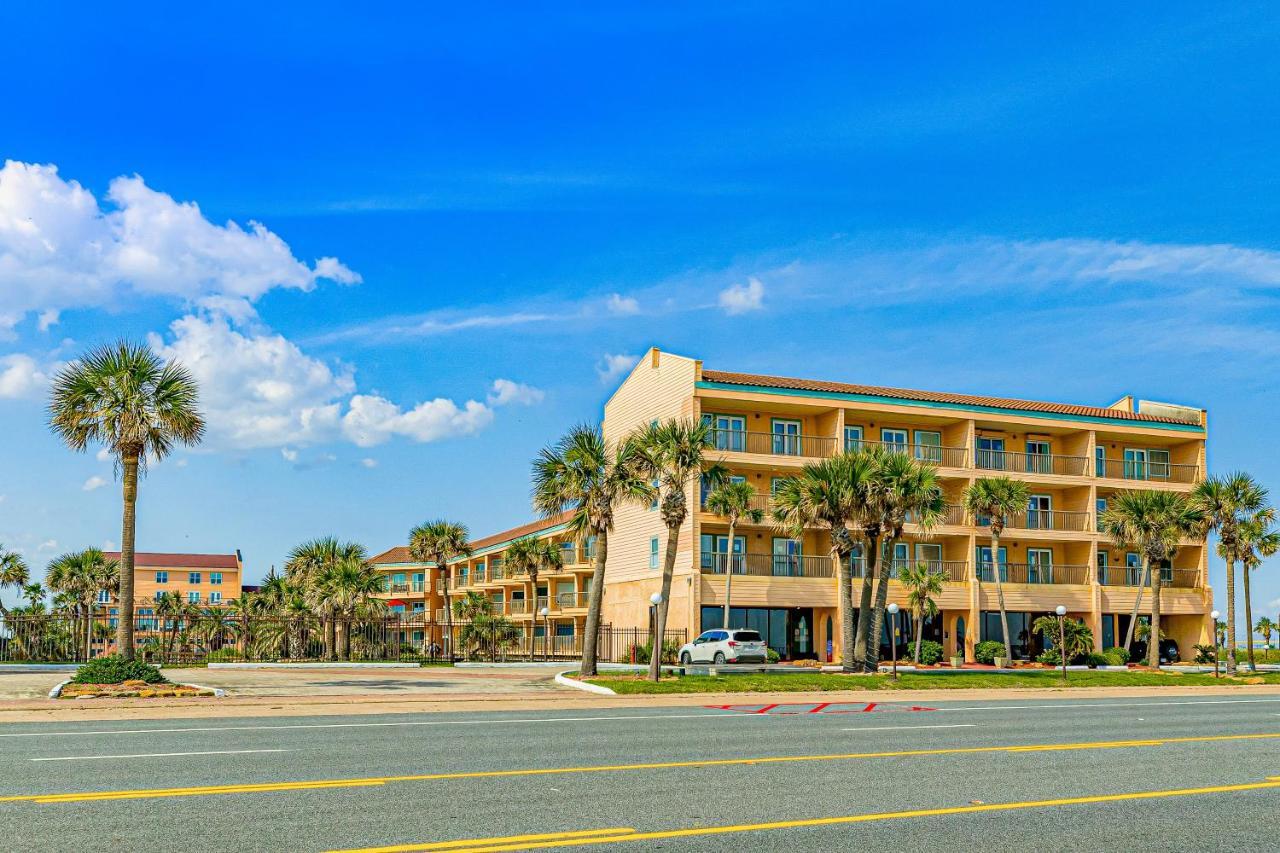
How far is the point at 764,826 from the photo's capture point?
Answer: 1000 cm

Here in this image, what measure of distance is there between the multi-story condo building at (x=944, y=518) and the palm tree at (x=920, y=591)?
0.84 m

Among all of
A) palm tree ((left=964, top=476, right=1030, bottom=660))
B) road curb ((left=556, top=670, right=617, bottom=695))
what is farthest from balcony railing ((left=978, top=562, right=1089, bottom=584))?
road curb ((left=556, top=670, right=617, bottom=695))

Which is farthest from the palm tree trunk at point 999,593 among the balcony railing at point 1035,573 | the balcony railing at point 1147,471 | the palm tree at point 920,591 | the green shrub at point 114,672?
the green shrub at point 114,672

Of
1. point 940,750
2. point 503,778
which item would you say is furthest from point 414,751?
point 940,750

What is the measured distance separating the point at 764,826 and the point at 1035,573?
52.0 m

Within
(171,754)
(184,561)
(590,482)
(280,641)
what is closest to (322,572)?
(280,641)

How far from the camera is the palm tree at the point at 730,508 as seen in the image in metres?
50.3

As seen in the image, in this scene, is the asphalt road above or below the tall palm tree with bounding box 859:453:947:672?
below

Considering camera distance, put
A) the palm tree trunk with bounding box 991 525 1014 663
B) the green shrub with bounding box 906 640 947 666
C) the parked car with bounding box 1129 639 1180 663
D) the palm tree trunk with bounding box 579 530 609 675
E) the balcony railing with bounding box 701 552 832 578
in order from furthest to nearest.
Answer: the parked car with bounding box 1129 639 1180 663 < the green shrub with bounding box 906 640 947 666 < the palm tree trunk with bounding box 991 525 1014 663 < the balcony railing with bounding box 701 552 832 578 < the palm tree trunk with bounding box 579 530 609 675

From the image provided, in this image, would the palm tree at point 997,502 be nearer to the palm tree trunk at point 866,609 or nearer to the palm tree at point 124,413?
the palm tree trunk at point 866,609

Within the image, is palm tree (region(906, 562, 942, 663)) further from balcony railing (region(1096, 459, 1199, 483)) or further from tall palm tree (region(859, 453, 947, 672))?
tall palm tree (region(859, 453, 947, 672))

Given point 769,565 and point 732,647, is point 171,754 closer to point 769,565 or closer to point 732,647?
point 732,647

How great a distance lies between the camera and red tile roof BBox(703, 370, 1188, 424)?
52969 millimetres

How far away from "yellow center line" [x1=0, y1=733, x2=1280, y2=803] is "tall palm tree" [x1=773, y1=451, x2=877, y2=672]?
19.8 metres
